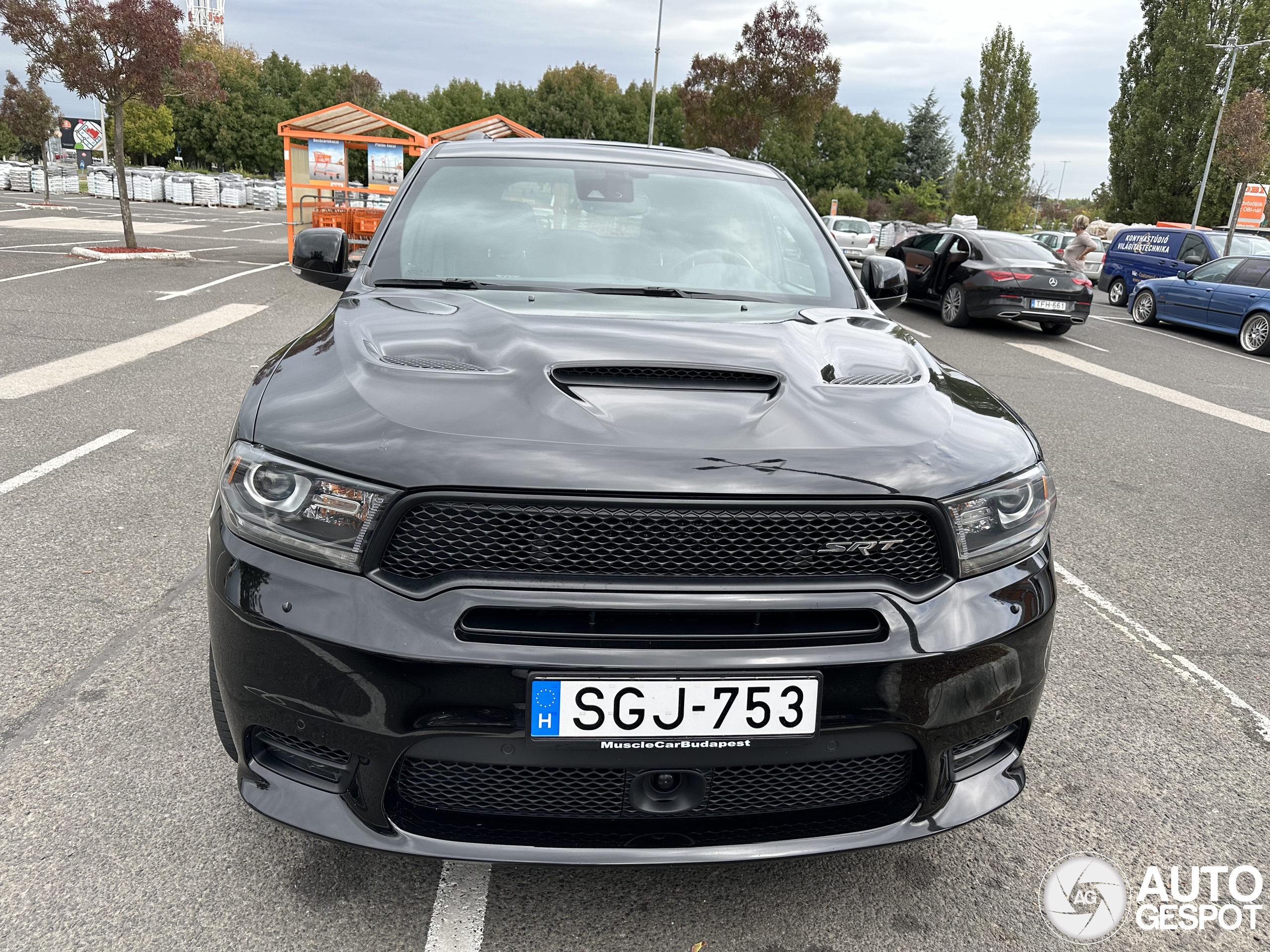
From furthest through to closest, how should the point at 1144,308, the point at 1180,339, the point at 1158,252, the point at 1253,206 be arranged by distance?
1. the point at 1253,206
2. the point at 1158,252
3. the point at 1144,308
4. the point at 1180,339

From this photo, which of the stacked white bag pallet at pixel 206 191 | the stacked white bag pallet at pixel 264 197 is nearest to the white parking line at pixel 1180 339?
the stacked white bag pallet at pixel 206 191

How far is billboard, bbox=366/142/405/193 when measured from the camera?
21000mm

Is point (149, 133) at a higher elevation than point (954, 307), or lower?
higher

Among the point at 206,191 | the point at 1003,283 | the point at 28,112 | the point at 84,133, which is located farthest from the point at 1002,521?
the point at 84,133

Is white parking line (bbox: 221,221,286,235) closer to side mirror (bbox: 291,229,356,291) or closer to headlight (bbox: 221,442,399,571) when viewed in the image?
side mirror (bbox: 291,229,356,291)

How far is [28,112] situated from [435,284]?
40306 mm

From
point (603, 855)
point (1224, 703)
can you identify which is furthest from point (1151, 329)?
point (603, 855)

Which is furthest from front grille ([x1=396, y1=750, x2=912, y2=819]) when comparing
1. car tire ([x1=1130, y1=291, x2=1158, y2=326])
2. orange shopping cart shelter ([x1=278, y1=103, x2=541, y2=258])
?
orange shopping cart shelter ([x1=278, y1=103, x2=541, y2=258])

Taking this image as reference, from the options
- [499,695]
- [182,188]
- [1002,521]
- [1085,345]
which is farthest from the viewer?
[182,188]

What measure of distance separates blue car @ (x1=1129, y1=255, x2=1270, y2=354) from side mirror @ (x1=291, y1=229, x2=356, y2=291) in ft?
50.4

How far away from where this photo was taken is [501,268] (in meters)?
2.96

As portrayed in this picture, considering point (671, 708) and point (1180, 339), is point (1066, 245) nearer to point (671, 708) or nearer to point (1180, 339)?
point (1180, 339)

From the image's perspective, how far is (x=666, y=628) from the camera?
1737 mm

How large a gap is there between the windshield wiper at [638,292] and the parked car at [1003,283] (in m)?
12.3
